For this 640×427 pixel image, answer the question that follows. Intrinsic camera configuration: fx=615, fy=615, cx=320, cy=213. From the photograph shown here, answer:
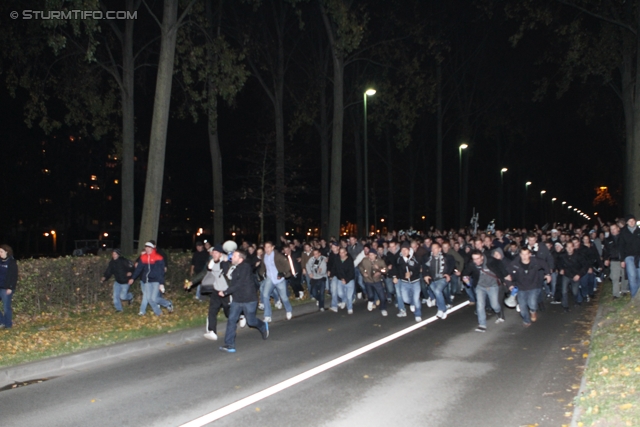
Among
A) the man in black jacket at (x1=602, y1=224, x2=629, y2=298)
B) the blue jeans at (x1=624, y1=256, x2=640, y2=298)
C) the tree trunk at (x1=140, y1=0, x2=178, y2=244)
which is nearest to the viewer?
the blue jeans at (x1=624, y1=256, x2=640, y2=298)

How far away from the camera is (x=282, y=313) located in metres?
14.8

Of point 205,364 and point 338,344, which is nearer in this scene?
point 205,364

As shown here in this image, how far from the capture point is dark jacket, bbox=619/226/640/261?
14.2m

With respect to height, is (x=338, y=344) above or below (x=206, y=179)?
below

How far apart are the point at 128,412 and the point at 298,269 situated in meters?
11.1

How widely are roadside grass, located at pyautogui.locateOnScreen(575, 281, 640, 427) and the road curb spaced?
6910 mm

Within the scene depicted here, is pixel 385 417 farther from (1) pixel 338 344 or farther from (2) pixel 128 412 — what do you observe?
(1) pixel 338 344

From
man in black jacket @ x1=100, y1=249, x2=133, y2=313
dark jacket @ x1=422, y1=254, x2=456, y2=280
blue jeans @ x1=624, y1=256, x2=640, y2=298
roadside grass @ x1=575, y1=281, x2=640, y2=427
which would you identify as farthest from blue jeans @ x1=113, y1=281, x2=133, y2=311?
blue jeans @ x1=624, y1=256, x2=640, y2=298

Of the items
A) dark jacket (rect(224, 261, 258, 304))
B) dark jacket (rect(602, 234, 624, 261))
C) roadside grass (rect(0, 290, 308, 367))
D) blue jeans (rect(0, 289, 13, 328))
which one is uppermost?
dark jacket (rect(602, 234, 624, 261))

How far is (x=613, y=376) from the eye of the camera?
7.33m

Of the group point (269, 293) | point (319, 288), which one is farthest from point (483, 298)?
point (319, 288)

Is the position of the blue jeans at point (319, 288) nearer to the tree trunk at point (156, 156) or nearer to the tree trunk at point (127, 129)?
the tree trunk at point (156, 156)

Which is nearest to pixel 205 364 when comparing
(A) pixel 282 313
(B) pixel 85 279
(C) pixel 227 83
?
(A) pixel 282 313

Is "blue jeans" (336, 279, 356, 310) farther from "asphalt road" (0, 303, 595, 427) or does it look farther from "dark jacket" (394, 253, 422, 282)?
"asphalt road" (0, 303, 595, 427)
